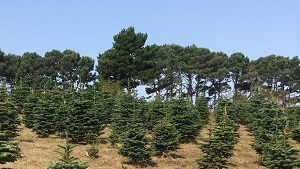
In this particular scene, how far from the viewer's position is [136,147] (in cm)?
2017

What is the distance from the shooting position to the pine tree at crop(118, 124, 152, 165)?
19953 millimetres

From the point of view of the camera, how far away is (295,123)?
31109mm

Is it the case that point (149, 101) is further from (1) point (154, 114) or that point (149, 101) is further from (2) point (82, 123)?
(2) point (82, 123)

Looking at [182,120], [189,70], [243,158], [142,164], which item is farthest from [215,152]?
[189,70]

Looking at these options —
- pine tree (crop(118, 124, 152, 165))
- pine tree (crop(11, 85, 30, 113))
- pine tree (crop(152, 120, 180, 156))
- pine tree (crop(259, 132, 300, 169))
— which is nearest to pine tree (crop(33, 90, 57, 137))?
pine tree (crop(118, 124, 152, 165))

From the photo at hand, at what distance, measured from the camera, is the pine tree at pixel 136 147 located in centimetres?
1995

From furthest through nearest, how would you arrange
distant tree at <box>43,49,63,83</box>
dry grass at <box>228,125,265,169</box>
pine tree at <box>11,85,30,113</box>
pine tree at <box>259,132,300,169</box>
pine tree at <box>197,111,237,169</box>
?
distant tree at <box>43,49,63,83</box>
pine tree at <box>11,85,30,113</box>
dry grass at <box>228,125,265,169</box>
pine tree at <box>197,111,237,169</box>
pine tree at <box>259,132,300,169</box>

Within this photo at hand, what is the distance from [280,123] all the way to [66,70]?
46603 millimetres

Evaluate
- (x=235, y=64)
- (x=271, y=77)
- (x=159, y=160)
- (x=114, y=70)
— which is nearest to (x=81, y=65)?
(x=114, y=70)

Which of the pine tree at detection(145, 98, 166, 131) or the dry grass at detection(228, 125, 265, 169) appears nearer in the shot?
the dry grass at detection(228, 125, 265, 169)

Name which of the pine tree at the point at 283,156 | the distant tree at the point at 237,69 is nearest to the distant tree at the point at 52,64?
the distant tree at the point at 237,69

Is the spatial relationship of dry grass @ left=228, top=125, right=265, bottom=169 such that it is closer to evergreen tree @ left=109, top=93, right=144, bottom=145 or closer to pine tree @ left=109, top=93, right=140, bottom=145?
evergreen tree @ left=109, top=93, right=144, bottom=145

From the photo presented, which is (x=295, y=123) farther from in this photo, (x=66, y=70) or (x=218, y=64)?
(x=66, y=70)

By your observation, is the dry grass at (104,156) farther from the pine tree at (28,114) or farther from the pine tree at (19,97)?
the pine tree at (19,97)
